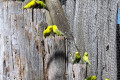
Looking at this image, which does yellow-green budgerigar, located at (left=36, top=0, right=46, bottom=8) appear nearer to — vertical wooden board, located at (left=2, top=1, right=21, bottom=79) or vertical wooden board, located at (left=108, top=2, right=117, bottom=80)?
vertical wooden board, located at (left=2, top=1, right=21, bottom=79)

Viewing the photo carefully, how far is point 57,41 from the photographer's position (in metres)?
1.70

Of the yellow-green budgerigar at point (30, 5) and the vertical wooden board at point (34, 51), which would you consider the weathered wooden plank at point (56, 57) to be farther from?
the yellow-green budgerigar at point (30, 5)

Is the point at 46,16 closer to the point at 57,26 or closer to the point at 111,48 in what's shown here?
the point at 57,26

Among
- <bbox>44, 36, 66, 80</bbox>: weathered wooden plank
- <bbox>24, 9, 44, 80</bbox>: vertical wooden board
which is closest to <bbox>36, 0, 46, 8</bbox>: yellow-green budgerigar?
<bbox>24, 9, 44, 80</bbox>: vertical wooden board

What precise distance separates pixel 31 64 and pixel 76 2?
0.98 m

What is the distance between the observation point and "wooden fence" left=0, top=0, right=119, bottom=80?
5.61 ft

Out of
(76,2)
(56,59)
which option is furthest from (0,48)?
(76,2)

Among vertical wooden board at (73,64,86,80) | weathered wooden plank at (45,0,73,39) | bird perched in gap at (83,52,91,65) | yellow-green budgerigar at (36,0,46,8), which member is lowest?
vertical wooden board at (73,64,86,80)

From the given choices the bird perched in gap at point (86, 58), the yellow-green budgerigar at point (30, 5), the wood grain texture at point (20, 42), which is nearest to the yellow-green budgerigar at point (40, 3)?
the yellow-green budgerigar at point (30, 5)

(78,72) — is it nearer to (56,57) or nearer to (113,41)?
(56,57)

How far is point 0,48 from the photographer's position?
7.27ft

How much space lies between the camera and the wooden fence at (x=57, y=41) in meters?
1.71

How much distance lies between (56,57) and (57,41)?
108 millimetres

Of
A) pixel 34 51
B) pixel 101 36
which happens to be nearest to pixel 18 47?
pixel 34 51
